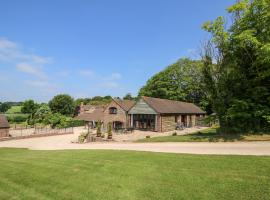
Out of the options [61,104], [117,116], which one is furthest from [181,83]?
[61,104]

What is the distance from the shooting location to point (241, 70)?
21828 mm

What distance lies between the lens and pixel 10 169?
33.0 feet

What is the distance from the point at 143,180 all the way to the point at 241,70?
60.1 feet

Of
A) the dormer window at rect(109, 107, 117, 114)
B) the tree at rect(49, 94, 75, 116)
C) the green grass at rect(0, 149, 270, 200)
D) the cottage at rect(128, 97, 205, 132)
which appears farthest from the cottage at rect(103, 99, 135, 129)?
the tree at rect(49, 94, 75, 116)

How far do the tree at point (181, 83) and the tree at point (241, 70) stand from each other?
113 feet

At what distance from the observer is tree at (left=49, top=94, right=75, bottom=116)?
7850 cm

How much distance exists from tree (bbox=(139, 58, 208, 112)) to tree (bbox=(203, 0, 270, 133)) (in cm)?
3447

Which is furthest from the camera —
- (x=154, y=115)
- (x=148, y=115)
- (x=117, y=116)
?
(x=117, y=116)

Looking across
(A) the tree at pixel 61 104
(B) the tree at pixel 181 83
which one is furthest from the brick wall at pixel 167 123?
(A) the tree at pixel 61 104

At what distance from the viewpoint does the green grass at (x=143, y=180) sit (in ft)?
21.7

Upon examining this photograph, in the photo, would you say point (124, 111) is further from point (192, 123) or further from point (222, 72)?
point (222, 72)

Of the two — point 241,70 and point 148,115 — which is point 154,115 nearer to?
point 148,115

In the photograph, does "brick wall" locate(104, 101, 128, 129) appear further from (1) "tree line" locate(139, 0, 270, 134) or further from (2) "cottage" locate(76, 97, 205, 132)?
(1) "tree line" locate(139, 0, 270, 134)

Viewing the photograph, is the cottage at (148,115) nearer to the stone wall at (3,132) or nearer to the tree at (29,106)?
the stone wall at (3,132)
